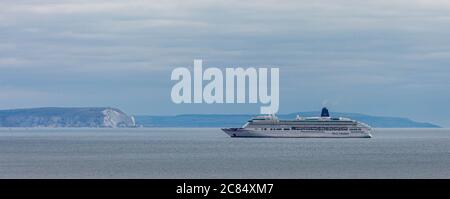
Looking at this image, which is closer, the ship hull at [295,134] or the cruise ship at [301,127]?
the cruise ship at [301,127]

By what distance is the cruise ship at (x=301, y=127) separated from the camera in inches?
7357

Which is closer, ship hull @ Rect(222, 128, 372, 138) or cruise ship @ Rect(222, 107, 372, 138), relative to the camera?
cruise ship @ Rect(222, 107, 372, 138)

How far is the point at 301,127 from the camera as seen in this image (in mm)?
186625

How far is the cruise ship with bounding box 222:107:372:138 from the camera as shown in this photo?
613 feet

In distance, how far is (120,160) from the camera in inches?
4313

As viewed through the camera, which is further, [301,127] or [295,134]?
[295,134]
